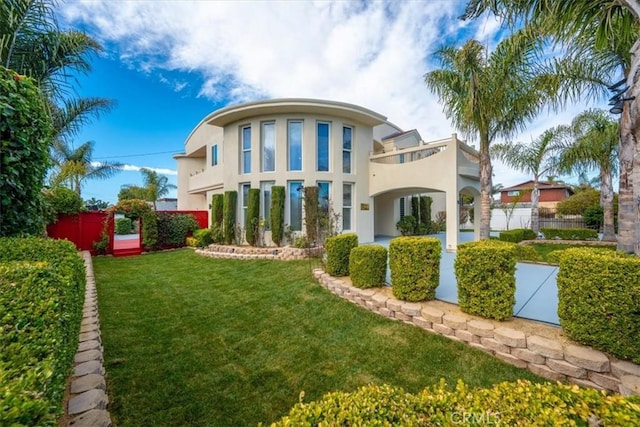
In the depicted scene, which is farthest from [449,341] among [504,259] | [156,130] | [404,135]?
[156,130]


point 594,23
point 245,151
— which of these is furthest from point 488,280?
point 245,151

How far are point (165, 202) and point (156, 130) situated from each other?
11.6m

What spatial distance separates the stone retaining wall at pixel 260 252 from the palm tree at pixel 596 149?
528 inches

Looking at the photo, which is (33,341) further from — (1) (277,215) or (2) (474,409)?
(1) (277,215)

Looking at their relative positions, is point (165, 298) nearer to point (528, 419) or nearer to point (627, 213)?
point (528, 419)

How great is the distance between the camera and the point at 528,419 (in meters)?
1.44

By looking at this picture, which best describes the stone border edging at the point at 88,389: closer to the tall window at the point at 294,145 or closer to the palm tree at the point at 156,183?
the tall window at the point at 294,145

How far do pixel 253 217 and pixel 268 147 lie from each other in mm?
3328

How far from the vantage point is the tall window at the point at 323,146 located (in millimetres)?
12422

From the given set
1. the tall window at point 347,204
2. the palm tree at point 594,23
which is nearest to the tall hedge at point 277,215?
the tall window at point 347,204

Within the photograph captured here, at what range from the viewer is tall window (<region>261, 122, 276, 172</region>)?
12500mm

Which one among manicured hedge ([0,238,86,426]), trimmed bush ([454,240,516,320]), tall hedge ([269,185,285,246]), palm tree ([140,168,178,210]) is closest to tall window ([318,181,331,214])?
tall hedge ([269,185,285,246])

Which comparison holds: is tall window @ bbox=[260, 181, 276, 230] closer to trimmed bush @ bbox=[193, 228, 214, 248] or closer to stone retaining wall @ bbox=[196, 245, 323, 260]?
stone retaining wall @ bbox=[196, 245, 323, 260]

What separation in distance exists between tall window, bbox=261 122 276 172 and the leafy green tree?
681cm
